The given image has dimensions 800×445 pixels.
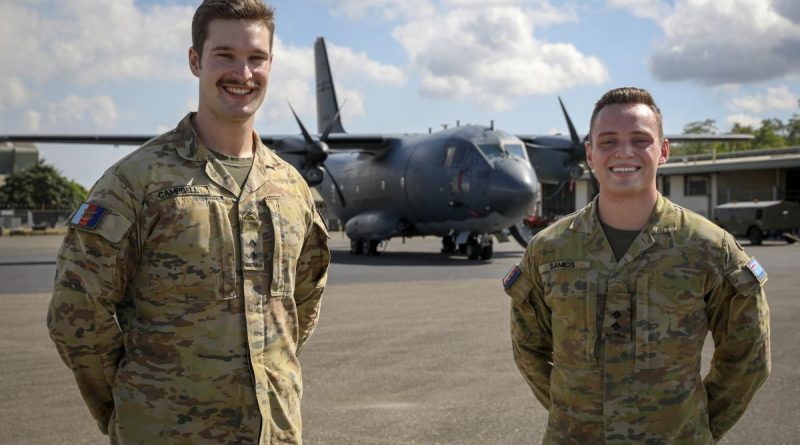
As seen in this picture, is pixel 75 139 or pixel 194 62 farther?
pixel 75 139

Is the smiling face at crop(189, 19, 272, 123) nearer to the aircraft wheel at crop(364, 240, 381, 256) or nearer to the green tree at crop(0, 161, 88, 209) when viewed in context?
the aircraft wheel at crop(364, 240, 381, 256)

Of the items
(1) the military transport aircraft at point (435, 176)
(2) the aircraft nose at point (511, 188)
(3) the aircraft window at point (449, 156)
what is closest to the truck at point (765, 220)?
(1) the military transport aircraft at point (435, 176)

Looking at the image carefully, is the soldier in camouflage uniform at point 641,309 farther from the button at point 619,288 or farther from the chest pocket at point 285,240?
the chest pocket at point 285,240

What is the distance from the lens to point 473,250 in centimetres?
2228

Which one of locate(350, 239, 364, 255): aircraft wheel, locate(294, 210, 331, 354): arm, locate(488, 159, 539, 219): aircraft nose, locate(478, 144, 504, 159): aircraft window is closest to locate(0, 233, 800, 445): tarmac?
locate(294, 210, 331, 354): arm

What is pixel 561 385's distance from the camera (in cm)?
285

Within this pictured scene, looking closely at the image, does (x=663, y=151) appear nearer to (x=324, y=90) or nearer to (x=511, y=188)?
(x=511, y=188)

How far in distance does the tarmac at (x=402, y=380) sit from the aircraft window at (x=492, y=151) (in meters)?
7.95

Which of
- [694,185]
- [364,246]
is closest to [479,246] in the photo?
[364,246]

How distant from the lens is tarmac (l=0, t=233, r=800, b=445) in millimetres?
5496

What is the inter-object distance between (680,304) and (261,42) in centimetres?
165

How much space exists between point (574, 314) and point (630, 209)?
1.33ft

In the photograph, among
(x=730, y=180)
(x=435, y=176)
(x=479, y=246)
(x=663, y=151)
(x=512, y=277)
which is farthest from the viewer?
(x=730, y=180)

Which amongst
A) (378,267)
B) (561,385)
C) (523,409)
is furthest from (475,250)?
(561,385)
